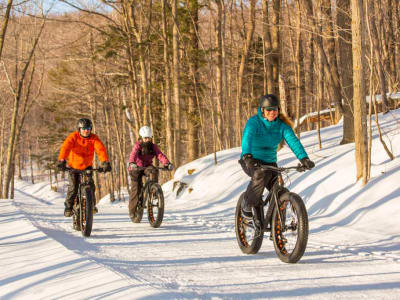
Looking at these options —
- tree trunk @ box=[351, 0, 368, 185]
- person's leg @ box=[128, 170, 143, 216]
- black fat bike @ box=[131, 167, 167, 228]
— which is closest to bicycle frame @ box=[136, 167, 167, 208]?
black fat bike @ box=[131, 167, 167, 228]

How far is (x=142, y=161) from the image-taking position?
10.3m

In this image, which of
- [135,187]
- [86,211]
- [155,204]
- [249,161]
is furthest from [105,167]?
[249,161]

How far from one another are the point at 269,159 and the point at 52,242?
11.1 feet

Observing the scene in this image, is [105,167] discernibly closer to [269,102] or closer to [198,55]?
[269,102]

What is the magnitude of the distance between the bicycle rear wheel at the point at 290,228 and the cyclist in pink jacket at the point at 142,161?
14.7 ft

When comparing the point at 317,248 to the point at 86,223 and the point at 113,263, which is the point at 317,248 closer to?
the point at 113,263

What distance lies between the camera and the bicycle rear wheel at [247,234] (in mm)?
6083

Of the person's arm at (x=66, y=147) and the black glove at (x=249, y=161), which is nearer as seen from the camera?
the black glove at (x=249, y=161)

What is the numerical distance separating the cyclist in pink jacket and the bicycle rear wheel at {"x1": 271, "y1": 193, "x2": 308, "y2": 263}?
14.7ft

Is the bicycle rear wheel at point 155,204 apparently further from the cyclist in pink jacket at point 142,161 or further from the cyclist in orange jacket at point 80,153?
the cyclist in orange jacket at point 80,153

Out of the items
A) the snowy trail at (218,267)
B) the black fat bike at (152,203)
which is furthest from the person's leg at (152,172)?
the snowy trail at (218,267)

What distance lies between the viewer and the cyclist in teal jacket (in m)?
5.92

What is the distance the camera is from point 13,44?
29.3m

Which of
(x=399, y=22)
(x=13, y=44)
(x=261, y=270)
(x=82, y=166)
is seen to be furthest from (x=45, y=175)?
(x=261, y=270)
